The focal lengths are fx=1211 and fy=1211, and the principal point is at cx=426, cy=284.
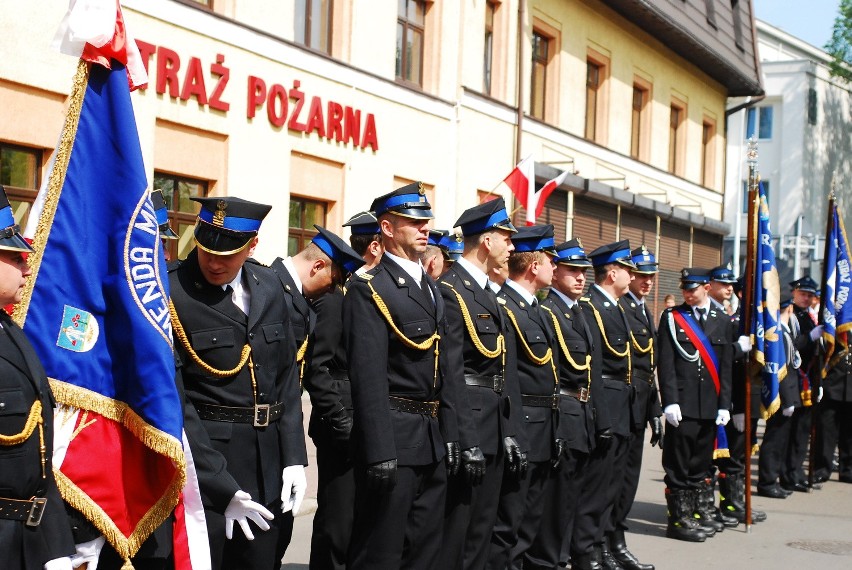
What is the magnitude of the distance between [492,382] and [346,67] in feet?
33.7

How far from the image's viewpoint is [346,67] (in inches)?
637

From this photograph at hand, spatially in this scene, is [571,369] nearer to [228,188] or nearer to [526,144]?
[228,188]

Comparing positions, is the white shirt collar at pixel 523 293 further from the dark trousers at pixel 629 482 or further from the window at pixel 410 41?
the window at pixel 410 41

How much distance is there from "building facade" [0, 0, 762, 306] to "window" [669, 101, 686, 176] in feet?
0.18

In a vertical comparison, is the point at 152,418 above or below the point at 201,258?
below

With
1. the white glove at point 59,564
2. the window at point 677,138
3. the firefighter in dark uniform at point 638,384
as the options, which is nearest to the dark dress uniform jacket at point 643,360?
the firefighter in dark uniform at point 638,384

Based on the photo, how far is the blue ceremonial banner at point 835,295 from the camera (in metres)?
13.1

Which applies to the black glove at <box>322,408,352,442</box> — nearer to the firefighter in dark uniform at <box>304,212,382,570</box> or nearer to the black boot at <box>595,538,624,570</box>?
the firefighter in dark uniform at <box>304,212,382,570</box>

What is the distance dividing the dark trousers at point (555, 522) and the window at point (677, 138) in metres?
22.3

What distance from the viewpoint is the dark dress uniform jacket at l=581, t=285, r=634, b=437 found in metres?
8.37

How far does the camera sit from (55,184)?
4262mm

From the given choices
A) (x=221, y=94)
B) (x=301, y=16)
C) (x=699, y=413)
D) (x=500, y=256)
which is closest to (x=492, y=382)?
(x=500, y=256)

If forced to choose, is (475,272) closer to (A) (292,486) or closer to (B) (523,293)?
(B) (523,293)

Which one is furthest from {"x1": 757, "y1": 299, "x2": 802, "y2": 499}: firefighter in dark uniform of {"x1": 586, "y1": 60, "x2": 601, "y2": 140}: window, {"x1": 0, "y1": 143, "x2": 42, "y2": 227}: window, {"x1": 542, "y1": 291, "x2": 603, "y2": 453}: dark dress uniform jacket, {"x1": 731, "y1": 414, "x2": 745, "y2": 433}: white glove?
{"x1": 586, "y1": 60, "x2": 601, "y2": 140}: window
